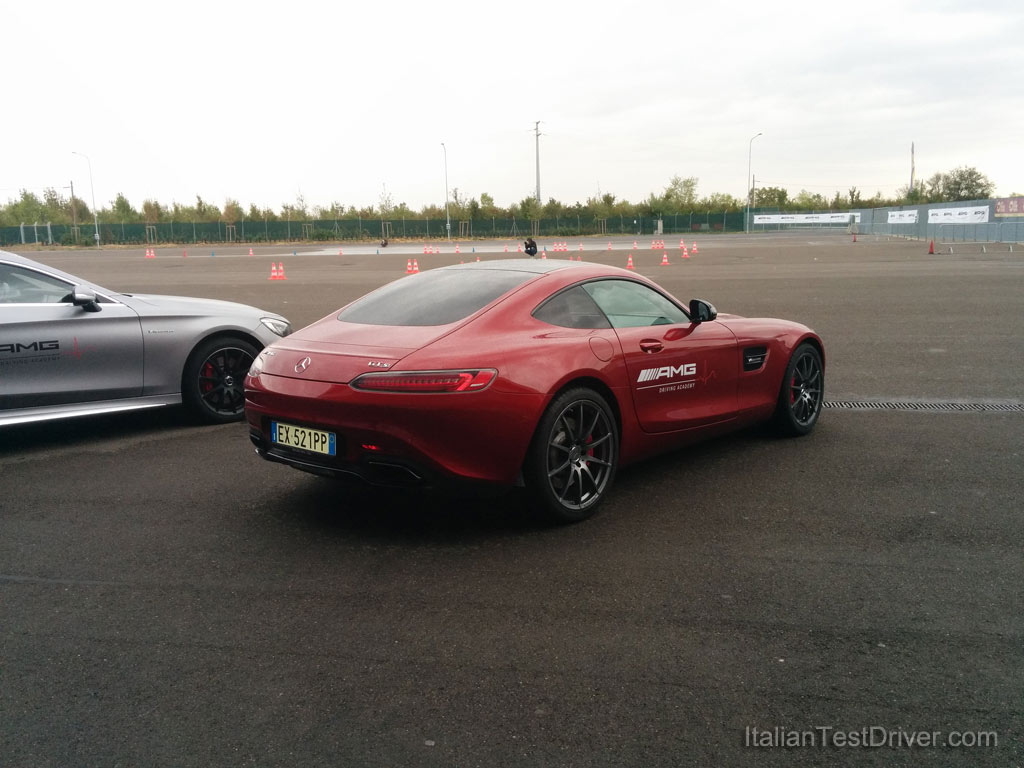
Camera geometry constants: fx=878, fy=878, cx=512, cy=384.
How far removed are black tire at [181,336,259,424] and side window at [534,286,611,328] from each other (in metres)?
3.31

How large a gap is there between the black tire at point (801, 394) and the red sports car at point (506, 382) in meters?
0.60

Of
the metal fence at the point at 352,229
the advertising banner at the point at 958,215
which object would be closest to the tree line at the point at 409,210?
the metal fence at the point at 352,229

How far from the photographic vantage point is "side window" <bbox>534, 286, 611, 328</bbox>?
5.05 meters

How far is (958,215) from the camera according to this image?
51.8 meters

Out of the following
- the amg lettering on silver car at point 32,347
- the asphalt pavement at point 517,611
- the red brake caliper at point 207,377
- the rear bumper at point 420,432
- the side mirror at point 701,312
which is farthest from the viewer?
the red brake caliper at point 207,377

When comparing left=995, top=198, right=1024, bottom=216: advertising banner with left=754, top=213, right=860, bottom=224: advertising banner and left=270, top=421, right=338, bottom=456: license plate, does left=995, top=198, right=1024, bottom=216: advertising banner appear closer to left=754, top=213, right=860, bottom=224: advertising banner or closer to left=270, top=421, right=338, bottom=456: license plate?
left=754, top=213, right=860, bottom=224: advertising banner

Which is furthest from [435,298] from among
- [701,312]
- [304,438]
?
[701,312]

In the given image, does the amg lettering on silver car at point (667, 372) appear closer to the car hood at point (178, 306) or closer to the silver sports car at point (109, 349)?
the silver sports car at point (109, 349)

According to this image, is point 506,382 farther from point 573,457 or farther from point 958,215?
point 958,215

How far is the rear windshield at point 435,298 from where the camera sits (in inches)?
197

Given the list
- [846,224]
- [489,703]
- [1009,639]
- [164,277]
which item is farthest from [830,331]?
[846,224]

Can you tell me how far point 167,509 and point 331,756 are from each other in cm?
292

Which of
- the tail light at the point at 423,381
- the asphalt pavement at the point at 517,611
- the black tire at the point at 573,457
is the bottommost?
the asphalt pavement at the point at 517,611

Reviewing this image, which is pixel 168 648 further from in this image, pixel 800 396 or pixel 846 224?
pixel 846 224
